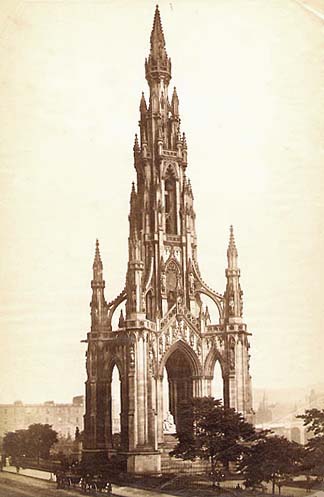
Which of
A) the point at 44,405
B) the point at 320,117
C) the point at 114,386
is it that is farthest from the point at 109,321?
the point at 320,117

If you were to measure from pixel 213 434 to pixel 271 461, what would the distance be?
2.53ft

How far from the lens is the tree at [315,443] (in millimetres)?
11758

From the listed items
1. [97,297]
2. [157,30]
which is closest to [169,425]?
[97,297]

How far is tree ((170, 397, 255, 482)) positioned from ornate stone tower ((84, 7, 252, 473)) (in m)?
0.32

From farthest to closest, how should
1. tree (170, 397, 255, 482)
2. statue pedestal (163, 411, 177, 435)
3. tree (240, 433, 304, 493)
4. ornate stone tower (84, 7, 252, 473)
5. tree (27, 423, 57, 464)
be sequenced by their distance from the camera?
statue pedestal (163, 411, 177, 435) < ornate stone tower (84, 7, 252, 473) < tree (170, 397, 255, 482) < tree (240, 433, 304, 493) < tree (27, 423, 57, 464)

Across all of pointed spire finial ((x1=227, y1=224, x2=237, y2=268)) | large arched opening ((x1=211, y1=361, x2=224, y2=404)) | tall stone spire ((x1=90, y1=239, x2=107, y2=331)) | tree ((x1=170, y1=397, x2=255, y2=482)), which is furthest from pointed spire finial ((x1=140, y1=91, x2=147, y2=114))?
tree ((x1=170, y1=397, x2=255, y2=482))

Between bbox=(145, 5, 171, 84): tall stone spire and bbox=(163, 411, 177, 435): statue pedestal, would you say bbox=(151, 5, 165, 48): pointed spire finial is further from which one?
bbox=(163, 411, 177, 435): statue pedestal

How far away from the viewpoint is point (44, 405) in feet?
37.6

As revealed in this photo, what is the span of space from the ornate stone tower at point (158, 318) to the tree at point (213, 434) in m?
0.32

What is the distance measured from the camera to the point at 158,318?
13773mm

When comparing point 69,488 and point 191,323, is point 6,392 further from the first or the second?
point 191,323

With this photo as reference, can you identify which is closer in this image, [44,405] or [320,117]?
[44,405]

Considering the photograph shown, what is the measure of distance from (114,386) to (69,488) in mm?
2185

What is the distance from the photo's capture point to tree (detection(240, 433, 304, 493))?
11.7 metres
